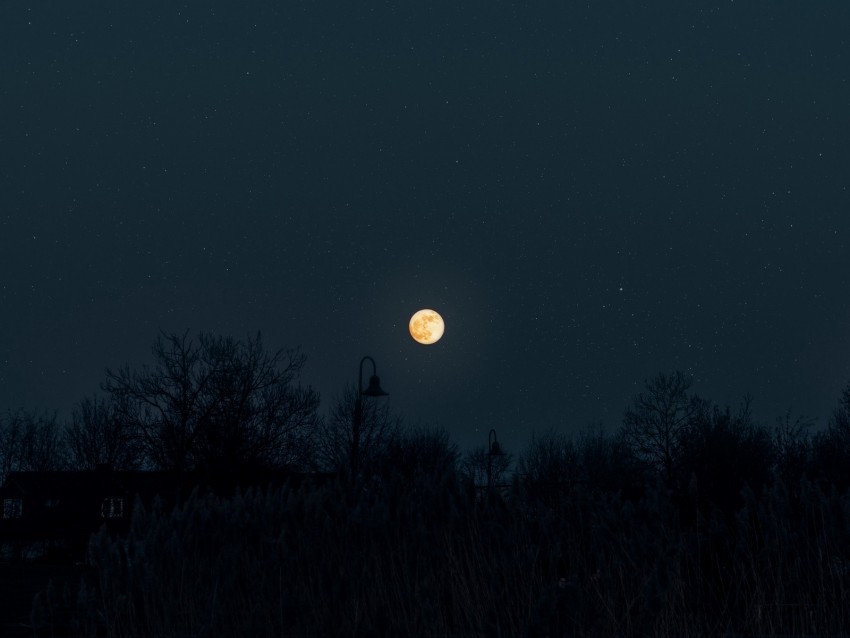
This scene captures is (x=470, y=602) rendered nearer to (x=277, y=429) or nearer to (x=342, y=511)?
(x=342, y=511)

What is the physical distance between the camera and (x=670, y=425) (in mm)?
45906

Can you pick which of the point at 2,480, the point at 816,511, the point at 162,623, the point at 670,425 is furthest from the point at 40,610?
the point at 2,480

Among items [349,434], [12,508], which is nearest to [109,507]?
[349,434]

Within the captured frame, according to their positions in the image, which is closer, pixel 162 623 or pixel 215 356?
pixel 162 623

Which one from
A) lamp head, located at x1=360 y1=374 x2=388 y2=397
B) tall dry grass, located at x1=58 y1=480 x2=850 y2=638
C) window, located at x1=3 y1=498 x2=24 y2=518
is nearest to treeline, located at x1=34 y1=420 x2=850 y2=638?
tall dry grass, located at x1=58 y1=480 x2=850 y2=638

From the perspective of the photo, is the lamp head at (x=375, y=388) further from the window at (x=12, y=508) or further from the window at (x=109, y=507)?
the window at (x=12, y=508)

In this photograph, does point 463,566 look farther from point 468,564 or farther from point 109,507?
point 109,507

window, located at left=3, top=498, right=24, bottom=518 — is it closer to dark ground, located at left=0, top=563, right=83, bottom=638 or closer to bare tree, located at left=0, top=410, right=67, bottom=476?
bare tree, located at left=0, top=410, right=67, bottom=476

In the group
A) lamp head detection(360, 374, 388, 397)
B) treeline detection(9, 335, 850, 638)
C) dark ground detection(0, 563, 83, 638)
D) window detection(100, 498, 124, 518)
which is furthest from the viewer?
window detection(100, 498, 124, 518)

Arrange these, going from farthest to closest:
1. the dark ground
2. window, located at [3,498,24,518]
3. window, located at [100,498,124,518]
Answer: window, located at [3,498,24,518] < window, located at [100,498,124,518] < the dark ground

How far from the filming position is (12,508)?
6519cm

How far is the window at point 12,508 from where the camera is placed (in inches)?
2498

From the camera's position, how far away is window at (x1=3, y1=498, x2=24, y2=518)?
63453 mm

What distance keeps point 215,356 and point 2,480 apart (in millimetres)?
38373
